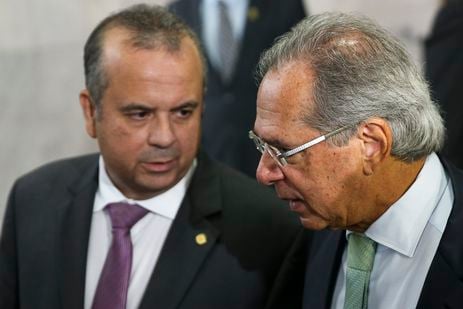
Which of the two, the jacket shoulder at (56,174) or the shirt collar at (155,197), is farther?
the jacket shoulder at (56,174)

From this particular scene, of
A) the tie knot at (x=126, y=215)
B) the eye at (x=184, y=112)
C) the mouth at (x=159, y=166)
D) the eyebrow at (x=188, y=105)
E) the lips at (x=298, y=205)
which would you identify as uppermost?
the eyebrow at (x=188, y=105)

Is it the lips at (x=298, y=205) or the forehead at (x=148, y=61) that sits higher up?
the forehead at (x=148, y=61)

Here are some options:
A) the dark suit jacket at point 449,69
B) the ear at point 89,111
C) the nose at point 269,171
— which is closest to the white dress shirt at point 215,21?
the dark suit jacket at point 449,69

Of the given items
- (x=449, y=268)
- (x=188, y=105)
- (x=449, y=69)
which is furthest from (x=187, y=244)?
(x=449, y=69)

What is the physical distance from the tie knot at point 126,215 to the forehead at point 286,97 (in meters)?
0.72

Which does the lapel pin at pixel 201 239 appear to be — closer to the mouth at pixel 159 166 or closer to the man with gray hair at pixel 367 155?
the mouth at pixel 159 166

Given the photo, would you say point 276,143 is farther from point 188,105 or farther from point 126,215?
point 126,215

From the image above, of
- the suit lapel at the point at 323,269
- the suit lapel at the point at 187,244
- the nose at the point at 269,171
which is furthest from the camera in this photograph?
the suit lapel at the point at 187,244

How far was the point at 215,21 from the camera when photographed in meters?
4.30

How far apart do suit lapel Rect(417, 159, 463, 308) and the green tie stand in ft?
0.67

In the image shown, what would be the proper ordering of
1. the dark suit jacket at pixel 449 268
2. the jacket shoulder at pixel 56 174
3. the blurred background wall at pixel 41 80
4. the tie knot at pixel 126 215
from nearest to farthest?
the dark suit jacket at pixel 449 268, the tie knot at pixel 126 215, the jacket shoulder at pixel 56 174, the blurred background wall at pixel 41 80

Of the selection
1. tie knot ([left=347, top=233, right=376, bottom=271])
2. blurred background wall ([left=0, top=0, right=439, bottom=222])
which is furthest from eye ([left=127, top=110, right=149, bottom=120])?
blurred background wall ([left=0, top=0, right=439, bottom=222])

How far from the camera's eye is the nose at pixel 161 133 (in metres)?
2.73

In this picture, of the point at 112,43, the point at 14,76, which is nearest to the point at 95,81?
the point at 112,43
